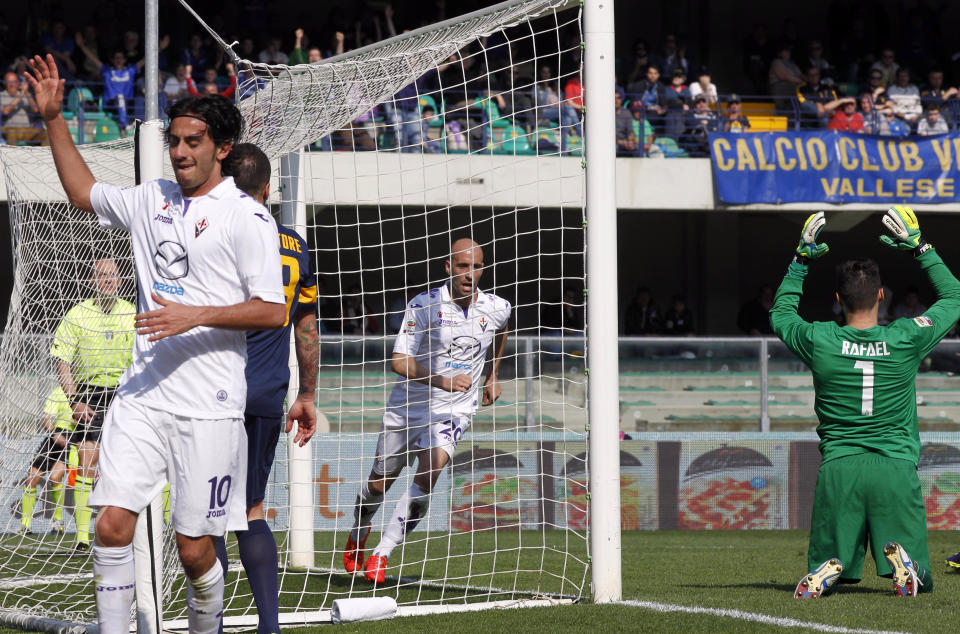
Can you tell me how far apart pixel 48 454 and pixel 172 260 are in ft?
10.2

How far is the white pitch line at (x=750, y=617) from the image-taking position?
4.53 metres

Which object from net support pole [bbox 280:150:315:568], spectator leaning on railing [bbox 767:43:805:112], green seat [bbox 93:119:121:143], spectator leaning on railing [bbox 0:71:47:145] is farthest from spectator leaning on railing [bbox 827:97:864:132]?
net support pole [bbox 280:150:315:568]

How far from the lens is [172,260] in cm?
390

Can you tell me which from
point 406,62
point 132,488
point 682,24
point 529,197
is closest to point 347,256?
point 529,197

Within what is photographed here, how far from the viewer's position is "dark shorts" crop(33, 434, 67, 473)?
21.4 feet

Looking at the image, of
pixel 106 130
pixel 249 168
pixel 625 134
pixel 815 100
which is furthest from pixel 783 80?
pixel 249 168

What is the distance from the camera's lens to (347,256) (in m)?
17.0

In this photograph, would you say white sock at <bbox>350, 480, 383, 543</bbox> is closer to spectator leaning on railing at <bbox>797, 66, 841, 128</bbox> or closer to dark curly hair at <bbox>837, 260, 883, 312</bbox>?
dark curly hair at <bbox>837, 260, 883, 312</bbox>

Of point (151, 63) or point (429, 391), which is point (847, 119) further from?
point (151, 63)

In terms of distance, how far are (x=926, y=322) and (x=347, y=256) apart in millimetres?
11945

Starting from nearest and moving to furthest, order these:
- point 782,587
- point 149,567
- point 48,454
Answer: point 149,567 < point 782,587 < point 48,454

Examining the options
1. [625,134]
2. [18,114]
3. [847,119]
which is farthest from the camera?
[847,119]

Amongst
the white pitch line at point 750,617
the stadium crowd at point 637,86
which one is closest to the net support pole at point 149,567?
the white pitch line at point 750,617

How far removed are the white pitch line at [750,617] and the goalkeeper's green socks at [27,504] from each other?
3.42 meters
